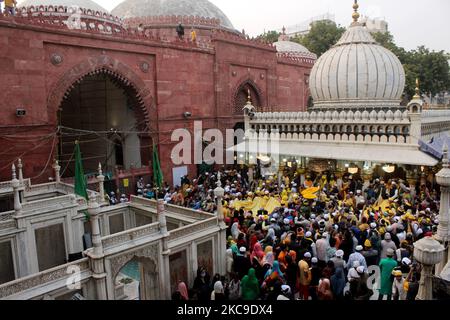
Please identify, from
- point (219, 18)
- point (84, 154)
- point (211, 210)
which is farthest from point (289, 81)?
point (211, 210)

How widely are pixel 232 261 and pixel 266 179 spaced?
849cm

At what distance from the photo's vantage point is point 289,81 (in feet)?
81.3

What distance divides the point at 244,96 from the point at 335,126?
7900mm

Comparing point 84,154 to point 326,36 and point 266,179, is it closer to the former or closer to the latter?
point 266,179

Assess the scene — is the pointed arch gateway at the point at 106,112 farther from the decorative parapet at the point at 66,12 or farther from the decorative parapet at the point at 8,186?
the decorative parapet at the point at 66,12

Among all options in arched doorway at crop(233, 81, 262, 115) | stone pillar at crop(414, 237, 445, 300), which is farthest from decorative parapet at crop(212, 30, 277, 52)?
stone pillar at crop(414, 237, 445, 300)

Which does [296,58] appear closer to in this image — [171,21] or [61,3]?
[171,21]

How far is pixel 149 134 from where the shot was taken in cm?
1669

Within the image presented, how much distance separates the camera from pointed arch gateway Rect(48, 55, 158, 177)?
14422 millimetres

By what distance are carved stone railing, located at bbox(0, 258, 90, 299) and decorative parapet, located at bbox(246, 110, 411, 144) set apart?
37.0 feet

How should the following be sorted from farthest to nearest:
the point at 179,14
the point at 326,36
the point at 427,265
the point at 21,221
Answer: the point at 326,36, the point at 179,14, the point at 21,221, the point at 427,265

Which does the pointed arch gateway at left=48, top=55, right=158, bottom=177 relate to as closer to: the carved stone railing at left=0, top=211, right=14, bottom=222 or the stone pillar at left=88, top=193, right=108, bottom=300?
the carved stone railing at left=0, top=211, right=14, bottom=222

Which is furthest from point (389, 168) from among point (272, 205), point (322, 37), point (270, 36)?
point (270, 36)

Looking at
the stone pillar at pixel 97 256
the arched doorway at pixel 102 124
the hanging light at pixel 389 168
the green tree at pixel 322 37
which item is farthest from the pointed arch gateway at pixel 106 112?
the green tree at pixel 322 37
